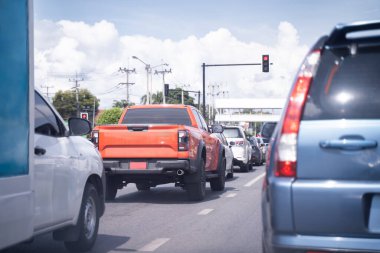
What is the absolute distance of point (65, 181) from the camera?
5777 millimetres

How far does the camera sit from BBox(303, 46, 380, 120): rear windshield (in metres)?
3.81

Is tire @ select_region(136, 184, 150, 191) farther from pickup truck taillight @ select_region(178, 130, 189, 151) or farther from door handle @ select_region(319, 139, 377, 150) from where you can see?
door handle @ select_region(319, 139, 377, 150)

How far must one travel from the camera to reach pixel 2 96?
14.3ft

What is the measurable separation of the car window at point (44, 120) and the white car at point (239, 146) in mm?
15554

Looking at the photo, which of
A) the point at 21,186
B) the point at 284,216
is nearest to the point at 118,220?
the point at 21,186

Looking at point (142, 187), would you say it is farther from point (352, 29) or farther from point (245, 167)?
point (352, 29)

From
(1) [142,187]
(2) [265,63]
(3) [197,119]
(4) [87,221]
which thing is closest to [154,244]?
(4) [87,221]

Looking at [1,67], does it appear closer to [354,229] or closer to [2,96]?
[2,96]

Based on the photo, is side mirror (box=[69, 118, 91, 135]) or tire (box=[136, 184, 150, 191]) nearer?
side mirror (box=[69, 118, 91, 135])

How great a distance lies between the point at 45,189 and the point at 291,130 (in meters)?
2.51

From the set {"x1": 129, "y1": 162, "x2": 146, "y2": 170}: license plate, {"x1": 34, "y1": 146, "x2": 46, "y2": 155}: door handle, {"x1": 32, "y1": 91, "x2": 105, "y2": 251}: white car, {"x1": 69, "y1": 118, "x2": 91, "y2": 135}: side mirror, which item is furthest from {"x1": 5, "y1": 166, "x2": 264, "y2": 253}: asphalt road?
{"x1": 34, "y1": 146, "x2": 46, "y2": 155}: door handle

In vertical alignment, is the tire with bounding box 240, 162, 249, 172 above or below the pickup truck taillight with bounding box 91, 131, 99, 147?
below

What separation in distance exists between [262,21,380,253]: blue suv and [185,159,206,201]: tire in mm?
6857

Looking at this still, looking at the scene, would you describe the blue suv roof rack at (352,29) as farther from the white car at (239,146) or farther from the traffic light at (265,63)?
the traffic light at (265,63)
